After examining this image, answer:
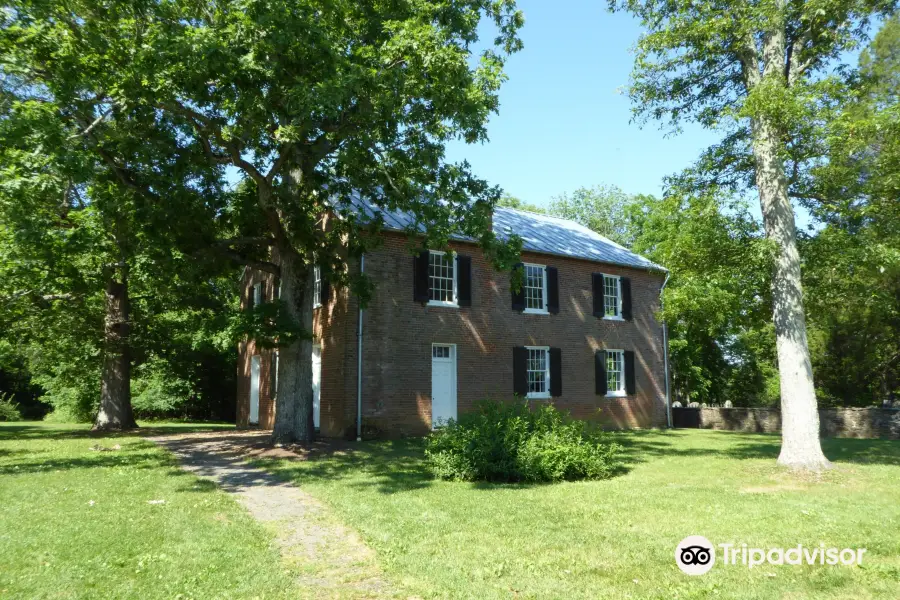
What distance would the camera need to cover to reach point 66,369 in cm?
2838

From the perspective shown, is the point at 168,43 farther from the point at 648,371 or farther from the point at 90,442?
the point at 648,371

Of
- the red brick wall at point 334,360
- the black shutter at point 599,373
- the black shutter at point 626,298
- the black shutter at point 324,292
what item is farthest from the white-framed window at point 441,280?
the black shutter at point 626,298

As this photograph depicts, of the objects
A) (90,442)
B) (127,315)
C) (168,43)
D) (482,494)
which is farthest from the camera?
(127,315)

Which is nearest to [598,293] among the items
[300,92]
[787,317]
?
[787,317]

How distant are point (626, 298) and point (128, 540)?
750 inches

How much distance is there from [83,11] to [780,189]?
505 inches

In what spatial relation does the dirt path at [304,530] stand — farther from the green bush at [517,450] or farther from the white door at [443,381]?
the white door at [443,381]

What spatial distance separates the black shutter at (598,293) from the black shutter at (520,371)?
3608 mm

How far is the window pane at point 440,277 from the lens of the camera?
1820 centimetres

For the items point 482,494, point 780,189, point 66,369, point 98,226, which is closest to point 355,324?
point 98,226

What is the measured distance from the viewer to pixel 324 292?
59.3 feet

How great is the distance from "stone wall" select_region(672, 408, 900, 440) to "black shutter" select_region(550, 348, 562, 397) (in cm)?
730

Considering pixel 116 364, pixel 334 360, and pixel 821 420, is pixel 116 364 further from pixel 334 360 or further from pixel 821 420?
pixel 821 420

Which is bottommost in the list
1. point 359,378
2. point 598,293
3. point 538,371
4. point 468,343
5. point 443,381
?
point 443,381
